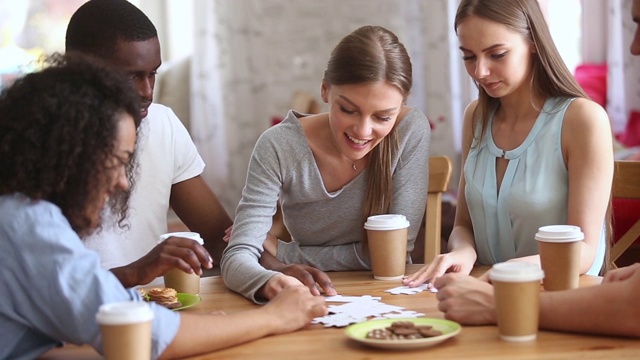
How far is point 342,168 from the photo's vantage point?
7.48 feet

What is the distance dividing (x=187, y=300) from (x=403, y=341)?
1.91ft

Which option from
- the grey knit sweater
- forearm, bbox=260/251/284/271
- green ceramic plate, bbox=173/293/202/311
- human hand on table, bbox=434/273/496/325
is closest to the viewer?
human hand on table, bbox=434/273/496/325

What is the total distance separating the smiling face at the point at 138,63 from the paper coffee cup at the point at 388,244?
654 millimetres

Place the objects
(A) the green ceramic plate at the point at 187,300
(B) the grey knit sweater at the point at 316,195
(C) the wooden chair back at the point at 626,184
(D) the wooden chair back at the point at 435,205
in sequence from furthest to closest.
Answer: (D) the wooden chair back at the point at 435,205, (C) the wooden chair back at the point at 626,184, (B) the grey knit sweater at the point at 316,195, (A) the green ceramic plate at the point at 187,300

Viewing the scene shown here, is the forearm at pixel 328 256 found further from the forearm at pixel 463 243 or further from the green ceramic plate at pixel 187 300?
the green ceramic plate at pixel 187 300

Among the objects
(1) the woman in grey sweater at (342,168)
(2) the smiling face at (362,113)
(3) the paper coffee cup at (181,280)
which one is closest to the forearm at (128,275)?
(3) the paper coffee cup at (181,280)

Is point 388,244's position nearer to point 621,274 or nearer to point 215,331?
point 621,274

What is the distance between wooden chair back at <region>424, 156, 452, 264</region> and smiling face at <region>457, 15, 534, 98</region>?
0.49 m

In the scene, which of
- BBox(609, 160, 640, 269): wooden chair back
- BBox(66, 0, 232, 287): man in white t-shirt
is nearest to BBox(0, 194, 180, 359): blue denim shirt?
BBox(66, 0, 232, 287): man in white t-shirt

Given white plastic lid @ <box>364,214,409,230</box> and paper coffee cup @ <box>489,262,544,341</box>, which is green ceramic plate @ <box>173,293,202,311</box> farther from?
paper coffee cup @ <box>489,262,544,341</box>

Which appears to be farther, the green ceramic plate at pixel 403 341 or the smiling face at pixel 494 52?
the smiling face at pixel 494 52

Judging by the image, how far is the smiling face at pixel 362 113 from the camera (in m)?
2.09

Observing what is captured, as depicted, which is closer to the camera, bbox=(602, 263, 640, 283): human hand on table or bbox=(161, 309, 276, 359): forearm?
bbox=(161, 309, 276, 359): forearm

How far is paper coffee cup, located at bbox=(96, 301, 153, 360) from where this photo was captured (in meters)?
1.30
